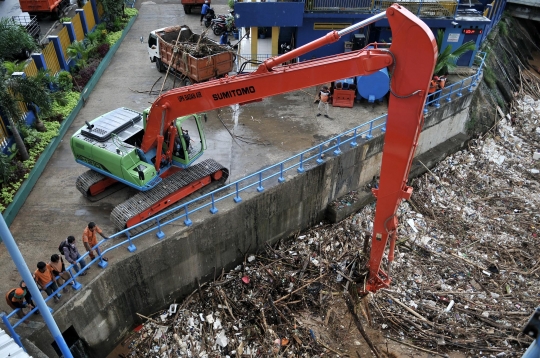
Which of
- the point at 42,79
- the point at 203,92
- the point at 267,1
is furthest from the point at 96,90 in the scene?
the point at 203,92

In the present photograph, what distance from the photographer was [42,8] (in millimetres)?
19922

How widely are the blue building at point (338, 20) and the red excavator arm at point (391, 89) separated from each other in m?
7.51

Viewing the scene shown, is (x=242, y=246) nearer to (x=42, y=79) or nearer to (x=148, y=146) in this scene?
(x=148, y=146)

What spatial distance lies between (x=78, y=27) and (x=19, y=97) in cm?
808

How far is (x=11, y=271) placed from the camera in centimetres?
908

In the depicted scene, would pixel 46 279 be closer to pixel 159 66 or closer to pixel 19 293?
pixel 19 293

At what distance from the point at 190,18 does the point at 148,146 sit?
612 inches

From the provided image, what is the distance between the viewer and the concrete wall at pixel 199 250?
8.89 m

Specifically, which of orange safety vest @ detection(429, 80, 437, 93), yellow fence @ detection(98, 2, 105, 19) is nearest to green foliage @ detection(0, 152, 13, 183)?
yellow fence @ detection(98, 2, 105, 19)

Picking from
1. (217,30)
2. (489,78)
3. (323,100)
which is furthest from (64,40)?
(489,78)

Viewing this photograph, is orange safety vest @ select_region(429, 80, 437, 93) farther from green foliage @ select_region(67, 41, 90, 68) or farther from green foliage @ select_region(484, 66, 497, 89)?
green foliage @ select_region(67, 41, 90, 68)

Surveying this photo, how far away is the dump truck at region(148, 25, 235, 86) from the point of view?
48.4ft

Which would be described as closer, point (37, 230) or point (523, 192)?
point (37, 230)

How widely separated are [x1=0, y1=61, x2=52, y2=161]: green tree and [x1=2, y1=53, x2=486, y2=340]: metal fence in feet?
14.3
